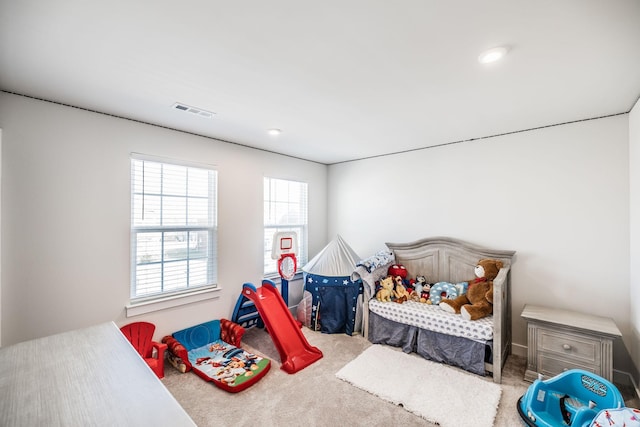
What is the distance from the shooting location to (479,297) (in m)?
2.90

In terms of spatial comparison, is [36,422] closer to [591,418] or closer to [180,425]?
[180,425]

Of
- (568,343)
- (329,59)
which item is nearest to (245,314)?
(329,59)

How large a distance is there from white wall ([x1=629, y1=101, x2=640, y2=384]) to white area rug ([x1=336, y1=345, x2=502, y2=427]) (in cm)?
122

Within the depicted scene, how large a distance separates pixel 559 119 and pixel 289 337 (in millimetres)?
3485

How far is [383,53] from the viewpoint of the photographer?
1684 mm

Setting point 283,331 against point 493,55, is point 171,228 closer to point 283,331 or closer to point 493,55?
point 283,331

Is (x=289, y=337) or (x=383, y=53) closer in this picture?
(x=383, y=53)

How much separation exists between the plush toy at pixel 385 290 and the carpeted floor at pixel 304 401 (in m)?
0.79

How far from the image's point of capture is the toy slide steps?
9.36ft

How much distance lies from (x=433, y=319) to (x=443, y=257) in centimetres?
92

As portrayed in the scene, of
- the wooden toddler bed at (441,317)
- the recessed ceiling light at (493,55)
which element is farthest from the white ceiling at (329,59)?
the wooden toddler bed at (441,317)

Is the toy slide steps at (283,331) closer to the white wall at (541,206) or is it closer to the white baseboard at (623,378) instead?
the white wall at (541,206)

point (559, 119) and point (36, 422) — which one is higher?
point (559, 119)

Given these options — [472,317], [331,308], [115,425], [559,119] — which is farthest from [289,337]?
[559,119]
